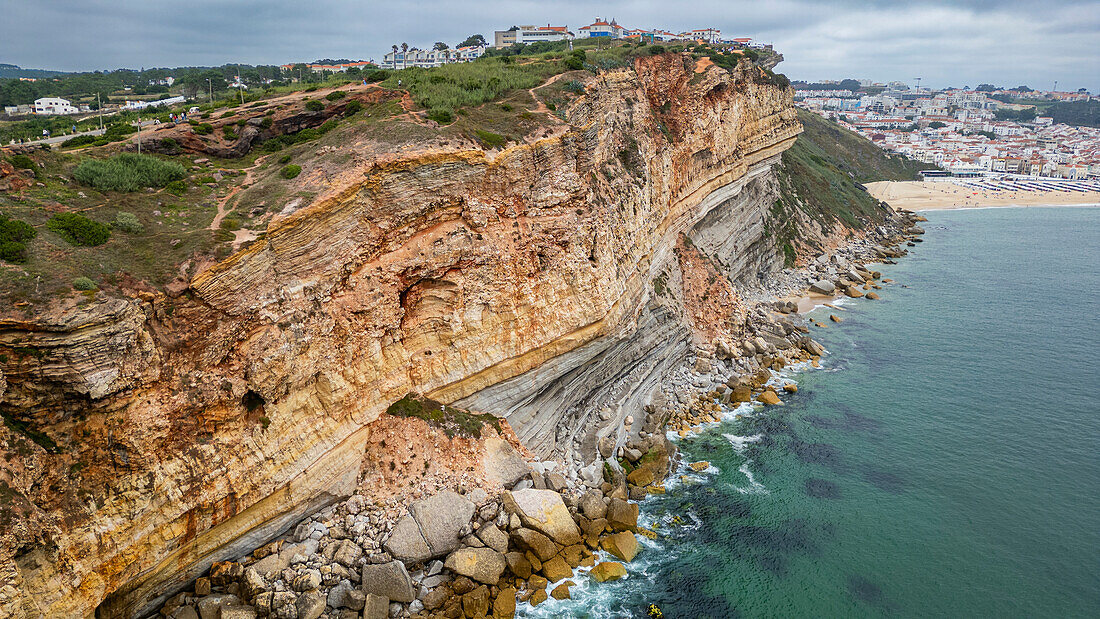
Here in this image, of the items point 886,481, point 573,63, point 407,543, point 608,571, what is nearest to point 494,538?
point 407,543

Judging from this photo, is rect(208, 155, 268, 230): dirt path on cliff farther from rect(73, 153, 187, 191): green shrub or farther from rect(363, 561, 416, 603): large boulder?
rect(363, 561, 416, 603): large boulder

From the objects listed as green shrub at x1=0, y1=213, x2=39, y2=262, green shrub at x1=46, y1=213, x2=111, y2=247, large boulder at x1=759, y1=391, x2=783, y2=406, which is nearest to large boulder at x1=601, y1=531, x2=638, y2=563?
large boulder at x1=759, y1=391, x2=783, y2=406

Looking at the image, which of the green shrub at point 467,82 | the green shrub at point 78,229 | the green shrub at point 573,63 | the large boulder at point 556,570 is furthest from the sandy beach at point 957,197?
the green shrub at point 78,229

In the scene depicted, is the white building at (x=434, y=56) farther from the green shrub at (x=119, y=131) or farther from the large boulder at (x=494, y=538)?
the large boulder at (x=494, y=538)

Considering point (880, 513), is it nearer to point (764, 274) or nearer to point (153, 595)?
point (153, 595)

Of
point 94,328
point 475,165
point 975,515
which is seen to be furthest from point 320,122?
point 975,515
